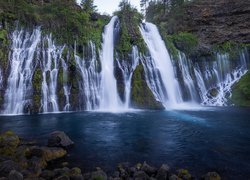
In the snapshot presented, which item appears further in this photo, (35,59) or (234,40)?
(234,40)

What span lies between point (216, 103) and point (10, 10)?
24.8 m

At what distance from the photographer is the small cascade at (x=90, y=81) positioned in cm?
2238

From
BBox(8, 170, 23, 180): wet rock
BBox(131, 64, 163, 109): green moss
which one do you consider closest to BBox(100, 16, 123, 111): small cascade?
BBox(131, 64, 163, 109): green moss

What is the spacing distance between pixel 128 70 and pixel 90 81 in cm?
428

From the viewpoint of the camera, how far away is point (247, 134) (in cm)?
1285

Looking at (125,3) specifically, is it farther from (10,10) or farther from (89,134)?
(89,134)

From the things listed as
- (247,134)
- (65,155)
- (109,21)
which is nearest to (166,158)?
(65,155)

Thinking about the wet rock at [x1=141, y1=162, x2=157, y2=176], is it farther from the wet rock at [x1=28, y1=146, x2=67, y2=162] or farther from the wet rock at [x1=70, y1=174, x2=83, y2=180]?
the wet rock at [x1=28, y1=146, x2=67, y2=162]

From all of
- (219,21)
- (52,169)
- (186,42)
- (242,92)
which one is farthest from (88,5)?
(52,169)

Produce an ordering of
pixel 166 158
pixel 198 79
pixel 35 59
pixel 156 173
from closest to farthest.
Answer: pixel 156 173, pixel 166 158, pixel 35 59, pixel 198 79

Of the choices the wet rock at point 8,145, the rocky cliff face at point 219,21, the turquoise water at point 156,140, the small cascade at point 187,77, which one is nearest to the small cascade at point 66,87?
the turquoise water at point 156,140

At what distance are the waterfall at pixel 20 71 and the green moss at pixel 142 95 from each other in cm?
956

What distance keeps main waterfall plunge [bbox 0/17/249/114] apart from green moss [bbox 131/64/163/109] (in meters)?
0.54

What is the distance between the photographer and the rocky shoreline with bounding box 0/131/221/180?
675cm
